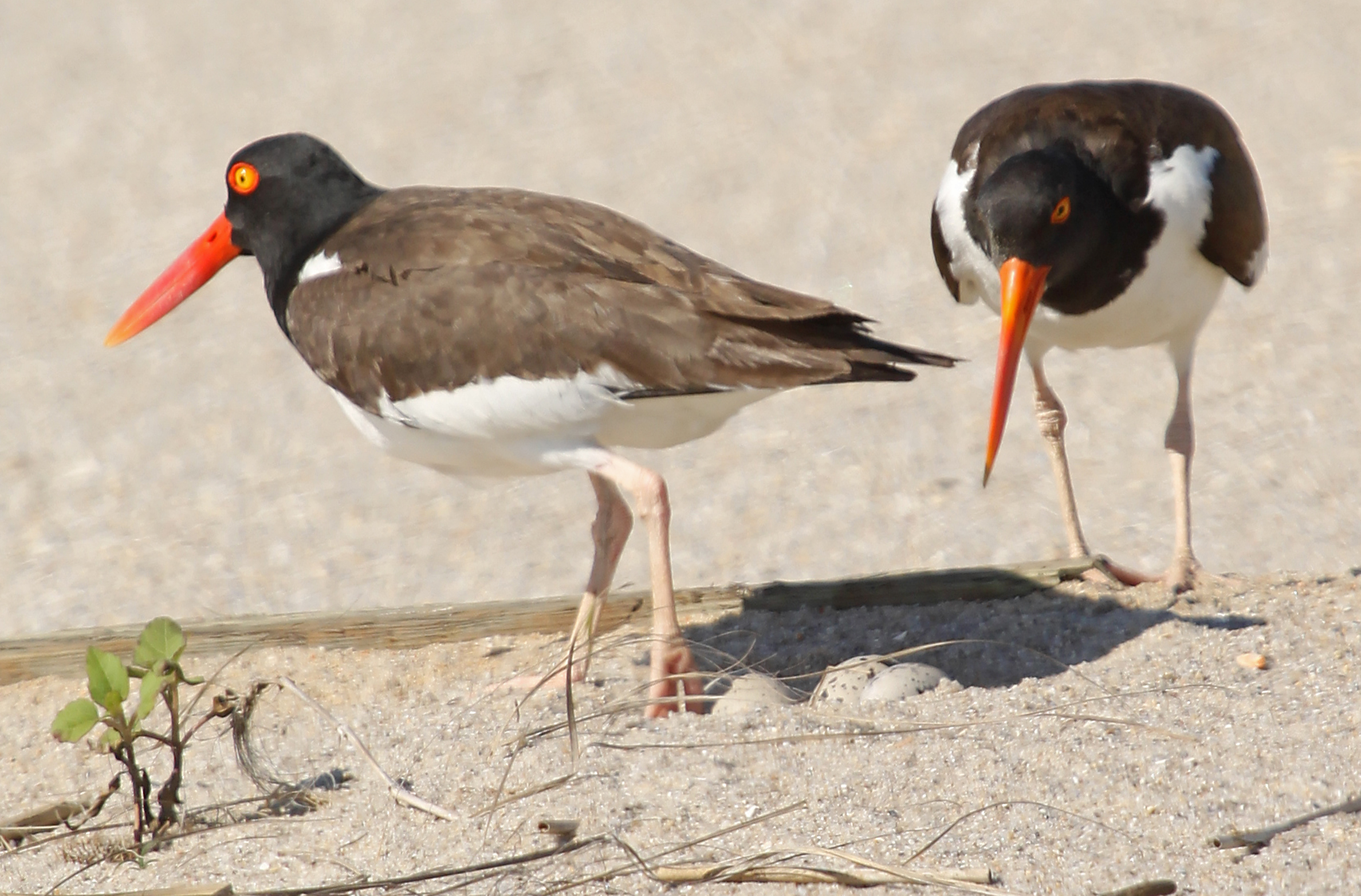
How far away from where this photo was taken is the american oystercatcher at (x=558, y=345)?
3508mm

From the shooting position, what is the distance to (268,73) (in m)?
10.2

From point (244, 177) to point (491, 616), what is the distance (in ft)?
4.36

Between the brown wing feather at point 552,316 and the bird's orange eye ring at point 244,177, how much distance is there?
0.51 metres

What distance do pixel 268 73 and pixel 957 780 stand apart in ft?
28.0

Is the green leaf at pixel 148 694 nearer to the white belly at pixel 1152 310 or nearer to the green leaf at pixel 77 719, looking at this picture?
the green leaf at pixel 77 719

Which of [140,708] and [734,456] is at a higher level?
[734,456]

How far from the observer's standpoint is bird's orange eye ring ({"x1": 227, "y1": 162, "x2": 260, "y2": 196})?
4207 millimetres

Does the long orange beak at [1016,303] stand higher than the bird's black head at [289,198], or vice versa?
the bird's black head at [289,198]

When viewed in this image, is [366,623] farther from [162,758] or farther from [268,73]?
[268,73]

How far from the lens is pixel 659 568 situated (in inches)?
141

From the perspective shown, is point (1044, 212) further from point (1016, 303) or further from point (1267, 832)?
point (1267, 832)

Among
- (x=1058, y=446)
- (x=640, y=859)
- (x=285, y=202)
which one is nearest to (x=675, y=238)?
(x=1058, y=446)

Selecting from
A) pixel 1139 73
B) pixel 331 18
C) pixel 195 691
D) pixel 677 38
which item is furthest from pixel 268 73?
pixel 195 691

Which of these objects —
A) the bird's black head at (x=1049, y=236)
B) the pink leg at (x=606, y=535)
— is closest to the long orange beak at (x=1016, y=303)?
the bird's black head at (x=1049, y=236)
